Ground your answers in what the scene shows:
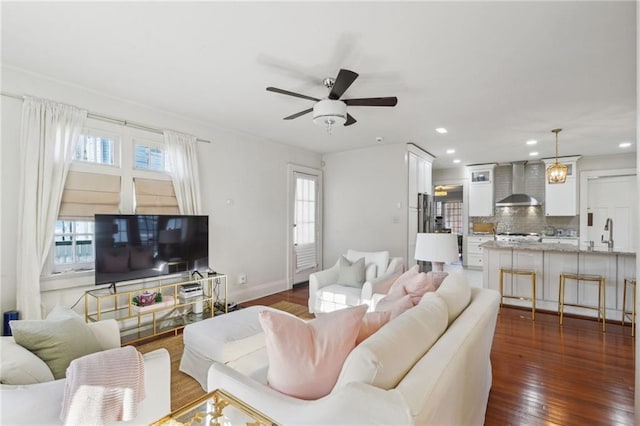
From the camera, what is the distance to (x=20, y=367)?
1.31 m

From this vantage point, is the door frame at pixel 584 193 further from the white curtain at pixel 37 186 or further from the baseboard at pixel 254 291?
the white curtain at pixel 37 186

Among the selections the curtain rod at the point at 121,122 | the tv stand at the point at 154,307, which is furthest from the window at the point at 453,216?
→ the curtain rod at the point at 121,122

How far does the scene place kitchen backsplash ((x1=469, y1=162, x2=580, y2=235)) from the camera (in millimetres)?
6878

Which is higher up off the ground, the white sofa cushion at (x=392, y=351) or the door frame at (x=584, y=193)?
the door frame at (x=584, y=193)

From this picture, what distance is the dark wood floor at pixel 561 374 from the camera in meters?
2.07

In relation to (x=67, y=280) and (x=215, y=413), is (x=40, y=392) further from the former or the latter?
(x=67, y=280)

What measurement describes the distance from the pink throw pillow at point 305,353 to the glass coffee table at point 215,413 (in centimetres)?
21

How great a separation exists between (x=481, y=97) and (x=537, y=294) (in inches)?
120

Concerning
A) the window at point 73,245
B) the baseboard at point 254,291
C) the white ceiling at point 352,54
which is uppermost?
the white ceiling at point 352,54

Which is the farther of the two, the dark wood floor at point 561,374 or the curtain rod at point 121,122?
the curtain rod at point 121,122

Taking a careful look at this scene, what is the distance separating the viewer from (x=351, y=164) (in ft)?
19.6

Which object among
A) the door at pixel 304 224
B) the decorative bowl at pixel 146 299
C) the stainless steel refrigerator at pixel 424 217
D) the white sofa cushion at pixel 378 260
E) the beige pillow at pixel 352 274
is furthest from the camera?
the stainless steel refrigerator at pixel 424 217

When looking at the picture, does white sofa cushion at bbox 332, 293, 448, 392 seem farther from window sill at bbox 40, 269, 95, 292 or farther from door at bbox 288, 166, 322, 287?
door at bbox 288, 166, 322, 287

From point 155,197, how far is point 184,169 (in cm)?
52
